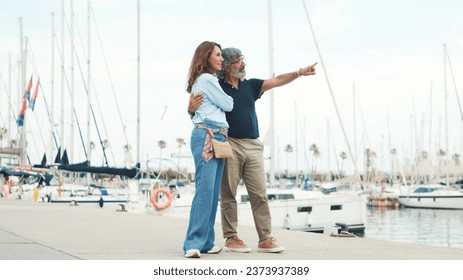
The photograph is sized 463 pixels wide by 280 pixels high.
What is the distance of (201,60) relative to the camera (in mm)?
5801

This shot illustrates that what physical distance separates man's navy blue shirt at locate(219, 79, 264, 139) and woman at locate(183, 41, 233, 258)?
0.67 feet

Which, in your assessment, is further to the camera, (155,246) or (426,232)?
(426,232)

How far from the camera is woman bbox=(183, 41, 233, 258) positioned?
223 inches

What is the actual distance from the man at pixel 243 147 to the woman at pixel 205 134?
0.18 meters

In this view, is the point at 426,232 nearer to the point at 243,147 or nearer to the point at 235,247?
the point at 235,247

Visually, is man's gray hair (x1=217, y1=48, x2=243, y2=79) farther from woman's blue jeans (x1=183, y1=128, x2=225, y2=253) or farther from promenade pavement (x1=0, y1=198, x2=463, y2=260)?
promenade pavement (x1=0, y1=198, x2=463, y2=260)

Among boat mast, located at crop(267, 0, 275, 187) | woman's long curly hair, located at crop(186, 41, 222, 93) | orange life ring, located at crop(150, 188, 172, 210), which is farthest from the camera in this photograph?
boat mast, located at crop(267, 0, 275, 187)

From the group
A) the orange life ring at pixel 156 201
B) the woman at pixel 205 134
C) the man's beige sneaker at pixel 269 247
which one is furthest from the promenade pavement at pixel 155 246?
the orange life ring at pixel 156 201

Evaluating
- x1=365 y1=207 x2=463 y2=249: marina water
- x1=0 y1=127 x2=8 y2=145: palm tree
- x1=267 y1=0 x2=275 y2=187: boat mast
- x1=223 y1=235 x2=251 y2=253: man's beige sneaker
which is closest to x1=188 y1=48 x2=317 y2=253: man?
x1=223 y1=235 x2=251 y2=253: man's beige sneaker

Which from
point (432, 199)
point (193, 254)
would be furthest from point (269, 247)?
point (432, 199)

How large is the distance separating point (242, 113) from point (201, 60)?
0.62 meters

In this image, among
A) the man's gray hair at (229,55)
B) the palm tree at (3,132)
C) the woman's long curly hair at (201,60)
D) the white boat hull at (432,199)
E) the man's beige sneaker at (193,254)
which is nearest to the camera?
the man's beige sneaker at (193,254)

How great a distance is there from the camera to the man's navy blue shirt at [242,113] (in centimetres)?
598

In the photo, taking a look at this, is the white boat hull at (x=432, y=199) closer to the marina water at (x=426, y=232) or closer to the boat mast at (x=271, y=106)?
the marina water at (x=426, y=232)
